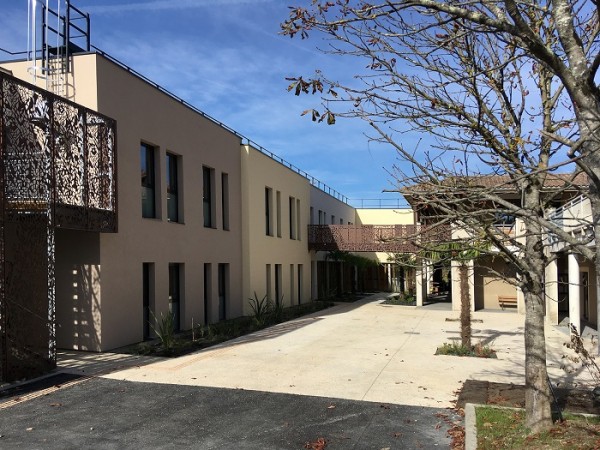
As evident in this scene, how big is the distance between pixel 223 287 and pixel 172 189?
15.7 ft

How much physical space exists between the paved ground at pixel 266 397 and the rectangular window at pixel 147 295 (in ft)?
7.76

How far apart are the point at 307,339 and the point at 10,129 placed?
8568mm

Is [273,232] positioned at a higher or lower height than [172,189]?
lower

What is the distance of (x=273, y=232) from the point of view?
23.8 m

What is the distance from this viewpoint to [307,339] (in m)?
14.2

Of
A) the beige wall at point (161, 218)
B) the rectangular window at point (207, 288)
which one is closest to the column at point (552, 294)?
the beige wall at point (161, 218)

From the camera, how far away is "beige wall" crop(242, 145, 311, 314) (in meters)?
20.6

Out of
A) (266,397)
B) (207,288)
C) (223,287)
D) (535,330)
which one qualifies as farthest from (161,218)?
(535,330)

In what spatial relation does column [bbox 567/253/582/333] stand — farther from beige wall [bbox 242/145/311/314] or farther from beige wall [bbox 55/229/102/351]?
beige wall [bbox 55/229/102/351]

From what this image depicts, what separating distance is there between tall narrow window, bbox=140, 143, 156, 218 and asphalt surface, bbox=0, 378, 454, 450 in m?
6.58

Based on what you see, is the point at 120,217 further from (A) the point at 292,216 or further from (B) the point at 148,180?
(A) the point at 292,216

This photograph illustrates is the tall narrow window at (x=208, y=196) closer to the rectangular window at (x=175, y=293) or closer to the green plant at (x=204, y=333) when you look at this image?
the rectangular window at (x=175, y=293)

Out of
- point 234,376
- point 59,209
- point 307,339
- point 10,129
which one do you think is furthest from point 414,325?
point 10,129

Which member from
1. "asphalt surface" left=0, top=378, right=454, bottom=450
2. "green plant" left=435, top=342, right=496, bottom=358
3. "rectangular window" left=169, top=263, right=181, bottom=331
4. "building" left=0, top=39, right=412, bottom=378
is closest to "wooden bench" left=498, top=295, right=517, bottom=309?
"building" left=0, top=39, right=412, bottom=378
